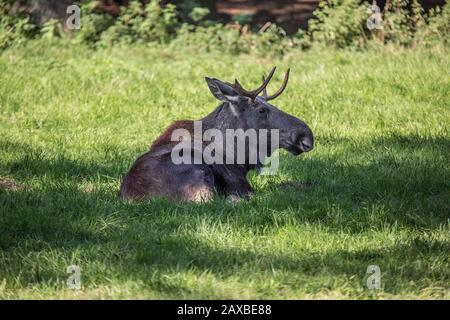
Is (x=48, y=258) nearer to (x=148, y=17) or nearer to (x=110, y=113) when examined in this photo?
(x=110, y=113)

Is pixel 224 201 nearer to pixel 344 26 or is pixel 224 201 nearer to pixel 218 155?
pixel 218 155

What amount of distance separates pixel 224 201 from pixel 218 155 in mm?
676

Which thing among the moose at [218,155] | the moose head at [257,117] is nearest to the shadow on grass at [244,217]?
the moose at [218,155]

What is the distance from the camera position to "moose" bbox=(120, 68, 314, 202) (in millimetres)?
7891

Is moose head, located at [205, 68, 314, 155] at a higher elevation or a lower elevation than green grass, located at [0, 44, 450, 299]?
higher

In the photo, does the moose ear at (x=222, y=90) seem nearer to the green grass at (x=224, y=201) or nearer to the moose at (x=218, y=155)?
the moose at (x=218, y=155)

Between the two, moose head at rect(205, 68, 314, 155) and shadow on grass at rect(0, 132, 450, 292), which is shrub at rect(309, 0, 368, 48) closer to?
shadow on grass at rect(0, 132, 450, 292)

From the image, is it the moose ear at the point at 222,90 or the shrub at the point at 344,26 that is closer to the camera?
the moose ear at the point at 222,90

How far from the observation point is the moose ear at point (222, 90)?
8.32 metres

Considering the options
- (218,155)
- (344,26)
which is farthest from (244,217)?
(344,26)

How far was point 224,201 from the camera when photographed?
25.8 feet

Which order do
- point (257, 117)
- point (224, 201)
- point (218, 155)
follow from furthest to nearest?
1. point (257, 117)
2. point (218, 155)
3. point (224, 201)

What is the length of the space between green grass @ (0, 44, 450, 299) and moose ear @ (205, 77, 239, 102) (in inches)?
36.6

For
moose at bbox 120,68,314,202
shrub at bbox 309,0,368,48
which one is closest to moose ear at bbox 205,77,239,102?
moose at bbox 120,68,314,202
